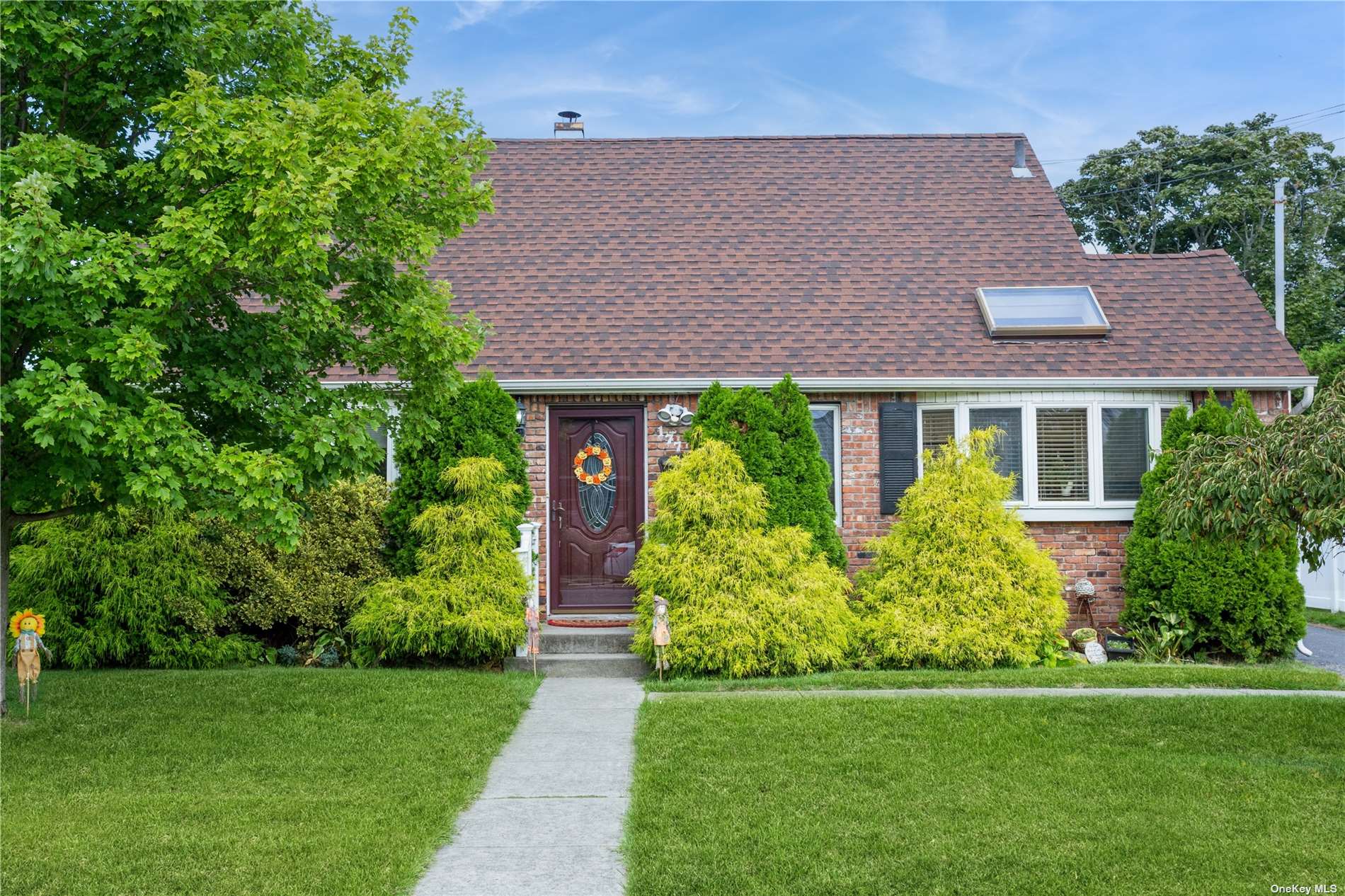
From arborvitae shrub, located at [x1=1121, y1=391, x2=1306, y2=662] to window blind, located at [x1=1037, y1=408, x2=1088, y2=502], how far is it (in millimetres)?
828

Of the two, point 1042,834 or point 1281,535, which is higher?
point 1281,535

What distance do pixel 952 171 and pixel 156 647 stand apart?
1131 cm

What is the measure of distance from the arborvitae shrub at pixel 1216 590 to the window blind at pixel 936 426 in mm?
2130

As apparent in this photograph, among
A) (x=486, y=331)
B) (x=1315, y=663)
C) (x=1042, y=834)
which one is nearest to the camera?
(x=1042, y=834)

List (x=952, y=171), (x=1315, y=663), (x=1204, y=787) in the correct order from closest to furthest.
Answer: (x=1204, y=787) → (x=1315, y=663) → (x=952, y=171)

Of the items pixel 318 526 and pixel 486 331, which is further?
pixel 318 526

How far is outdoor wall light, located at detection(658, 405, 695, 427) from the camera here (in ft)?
36.2

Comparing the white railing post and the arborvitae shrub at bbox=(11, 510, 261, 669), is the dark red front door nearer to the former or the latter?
the white railing post

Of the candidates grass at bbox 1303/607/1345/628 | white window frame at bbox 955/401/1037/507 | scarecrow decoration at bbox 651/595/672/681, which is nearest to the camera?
scarecrow decoration at bbox 651/595/672/681

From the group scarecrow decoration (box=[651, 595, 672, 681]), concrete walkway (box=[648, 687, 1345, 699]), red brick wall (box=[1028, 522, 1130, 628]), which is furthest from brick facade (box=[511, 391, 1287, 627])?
concrete walkway (box=[648, 687, 1345, 699])

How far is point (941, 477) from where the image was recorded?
997cm

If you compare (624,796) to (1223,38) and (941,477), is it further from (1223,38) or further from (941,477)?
(1223,38)

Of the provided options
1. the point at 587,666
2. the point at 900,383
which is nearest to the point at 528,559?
the point at 587,666

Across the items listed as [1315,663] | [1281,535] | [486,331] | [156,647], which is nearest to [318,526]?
[156,647]
